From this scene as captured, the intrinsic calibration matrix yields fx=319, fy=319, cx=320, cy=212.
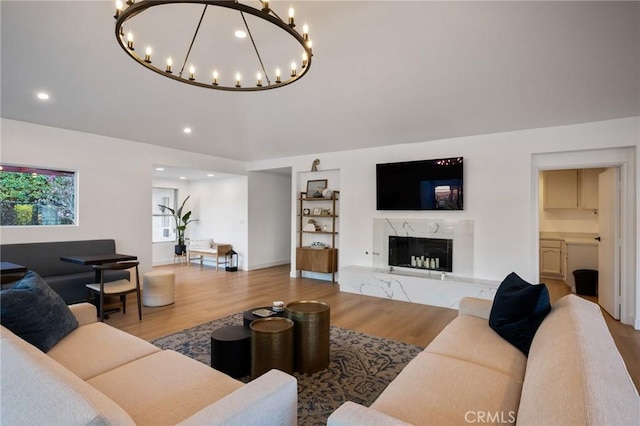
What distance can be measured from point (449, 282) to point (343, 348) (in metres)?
2.32

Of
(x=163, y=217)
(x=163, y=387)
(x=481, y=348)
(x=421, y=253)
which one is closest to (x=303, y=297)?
(x=421, y=253)

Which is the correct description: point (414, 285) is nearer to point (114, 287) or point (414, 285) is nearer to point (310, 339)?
point (310, 339)

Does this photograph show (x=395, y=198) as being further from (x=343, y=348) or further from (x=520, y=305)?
(x=520, y=305)

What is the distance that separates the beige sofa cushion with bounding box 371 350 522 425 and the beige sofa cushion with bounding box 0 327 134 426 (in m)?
1.11

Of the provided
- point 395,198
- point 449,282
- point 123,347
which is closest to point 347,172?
point 395,198

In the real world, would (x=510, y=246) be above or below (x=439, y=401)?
above

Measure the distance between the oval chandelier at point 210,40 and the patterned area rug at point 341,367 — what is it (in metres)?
2.32

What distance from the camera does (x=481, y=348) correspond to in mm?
2062

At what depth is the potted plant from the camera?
8.54m

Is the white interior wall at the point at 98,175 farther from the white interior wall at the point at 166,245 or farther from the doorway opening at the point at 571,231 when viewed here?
the doorway opening at the point at 571,231

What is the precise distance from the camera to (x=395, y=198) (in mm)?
5578

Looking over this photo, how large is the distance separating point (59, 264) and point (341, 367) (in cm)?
442

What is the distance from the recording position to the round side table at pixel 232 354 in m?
2.54

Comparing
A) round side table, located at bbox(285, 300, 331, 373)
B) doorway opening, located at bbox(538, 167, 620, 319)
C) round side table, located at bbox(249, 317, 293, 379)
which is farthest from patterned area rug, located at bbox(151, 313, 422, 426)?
doorway opening, located at bbox(538, 167, 620, 319)
